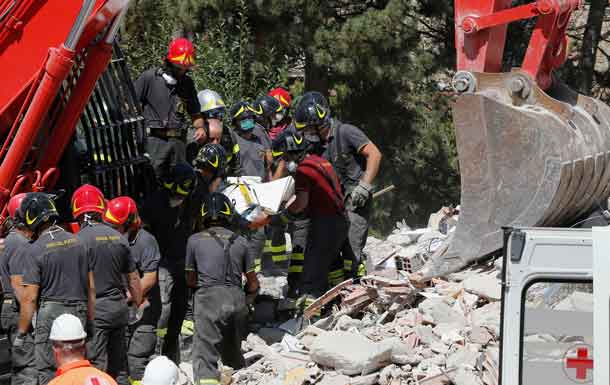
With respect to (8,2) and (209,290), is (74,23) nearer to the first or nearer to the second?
(8,2)

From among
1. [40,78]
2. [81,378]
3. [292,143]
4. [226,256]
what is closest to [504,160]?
[226,256]

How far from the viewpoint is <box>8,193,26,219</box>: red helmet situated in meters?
8.18

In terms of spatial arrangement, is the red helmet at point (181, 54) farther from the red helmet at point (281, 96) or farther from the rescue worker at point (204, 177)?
the red helmet at point (281, 96)

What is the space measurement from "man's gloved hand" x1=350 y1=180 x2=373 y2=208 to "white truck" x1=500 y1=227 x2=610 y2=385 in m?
5.52

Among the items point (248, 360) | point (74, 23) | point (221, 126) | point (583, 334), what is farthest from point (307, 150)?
point (583, 334)

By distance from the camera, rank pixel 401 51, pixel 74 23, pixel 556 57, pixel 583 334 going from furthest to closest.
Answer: pixel 401 51 → pixel 556 57 → pixel 74 23 → pixel 583 334

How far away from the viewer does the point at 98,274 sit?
8.29 meters

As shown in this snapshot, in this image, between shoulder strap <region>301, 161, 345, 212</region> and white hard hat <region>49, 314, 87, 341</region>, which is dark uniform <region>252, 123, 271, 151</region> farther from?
white hard hat <region>49, 314, 87, 341</region>

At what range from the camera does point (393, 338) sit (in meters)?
8.62

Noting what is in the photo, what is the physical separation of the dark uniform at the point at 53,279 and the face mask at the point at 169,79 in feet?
8.81

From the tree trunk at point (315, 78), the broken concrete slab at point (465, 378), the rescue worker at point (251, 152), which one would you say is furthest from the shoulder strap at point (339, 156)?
the tree trunk at point (315, 78)

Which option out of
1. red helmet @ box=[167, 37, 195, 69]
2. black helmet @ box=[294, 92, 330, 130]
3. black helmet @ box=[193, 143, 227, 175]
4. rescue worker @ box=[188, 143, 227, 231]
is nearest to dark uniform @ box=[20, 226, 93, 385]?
rescue worker @ box=[188, 143, 227, 231]

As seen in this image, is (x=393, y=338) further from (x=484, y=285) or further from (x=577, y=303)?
(x=577, y=303)

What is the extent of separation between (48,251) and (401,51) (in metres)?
9.07
